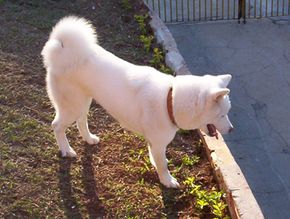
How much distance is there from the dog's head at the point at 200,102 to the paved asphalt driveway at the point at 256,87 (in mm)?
886

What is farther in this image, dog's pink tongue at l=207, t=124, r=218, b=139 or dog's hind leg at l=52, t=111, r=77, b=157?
dog's hind leg at l=52, t=111, r=77, b=157

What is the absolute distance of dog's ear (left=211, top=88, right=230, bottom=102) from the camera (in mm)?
3477

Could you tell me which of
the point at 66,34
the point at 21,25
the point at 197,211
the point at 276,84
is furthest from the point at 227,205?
the point at 21,25

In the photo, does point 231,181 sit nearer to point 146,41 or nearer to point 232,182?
point 232,182

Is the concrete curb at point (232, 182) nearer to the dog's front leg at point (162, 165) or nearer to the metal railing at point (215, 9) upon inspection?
the dog's front leg at point (162, 165)

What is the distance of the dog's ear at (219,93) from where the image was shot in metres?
3.48

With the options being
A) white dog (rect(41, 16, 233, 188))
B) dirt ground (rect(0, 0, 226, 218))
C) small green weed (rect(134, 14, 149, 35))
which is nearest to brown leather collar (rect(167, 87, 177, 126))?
white dog (rect(41, 16, 233, 188))

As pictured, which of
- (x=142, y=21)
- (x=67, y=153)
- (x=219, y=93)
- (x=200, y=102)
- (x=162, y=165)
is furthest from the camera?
(x=142, y=21)

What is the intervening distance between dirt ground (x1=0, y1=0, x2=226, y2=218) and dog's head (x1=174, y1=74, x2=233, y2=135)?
0.64 meters

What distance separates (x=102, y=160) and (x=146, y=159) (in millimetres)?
357

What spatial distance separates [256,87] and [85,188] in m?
2.38

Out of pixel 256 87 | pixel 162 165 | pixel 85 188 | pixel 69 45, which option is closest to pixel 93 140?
pixel 85 188

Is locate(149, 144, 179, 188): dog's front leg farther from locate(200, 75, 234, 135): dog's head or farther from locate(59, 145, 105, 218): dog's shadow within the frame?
locate(59, 145, 105, 218): dog's shadow

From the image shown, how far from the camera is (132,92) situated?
384 centimetres
